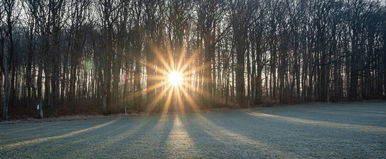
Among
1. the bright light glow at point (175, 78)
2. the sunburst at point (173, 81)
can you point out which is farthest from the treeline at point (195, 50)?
the bright light glow at point (175, 78)

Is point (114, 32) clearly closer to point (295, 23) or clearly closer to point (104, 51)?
point (104, 51)

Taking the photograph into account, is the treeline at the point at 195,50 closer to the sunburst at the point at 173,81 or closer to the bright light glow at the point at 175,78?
the sunburst at the point at 173,81

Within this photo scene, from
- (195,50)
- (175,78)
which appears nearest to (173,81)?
(175,78)

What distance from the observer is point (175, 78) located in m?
29.7

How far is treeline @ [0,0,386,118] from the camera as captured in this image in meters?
23.0

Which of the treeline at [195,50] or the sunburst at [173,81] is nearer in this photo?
the treeline at [195,50]

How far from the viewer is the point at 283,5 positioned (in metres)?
32.3

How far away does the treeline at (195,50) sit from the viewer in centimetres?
2300

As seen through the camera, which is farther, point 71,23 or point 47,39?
point 71,23

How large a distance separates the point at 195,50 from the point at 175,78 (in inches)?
168

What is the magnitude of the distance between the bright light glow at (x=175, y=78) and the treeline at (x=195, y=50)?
1.59m

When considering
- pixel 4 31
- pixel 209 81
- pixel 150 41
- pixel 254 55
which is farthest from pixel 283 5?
pixel 4 31

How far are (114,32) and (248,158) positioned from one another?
21589mm

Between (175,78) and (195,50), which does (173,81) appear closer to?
(175,78)
